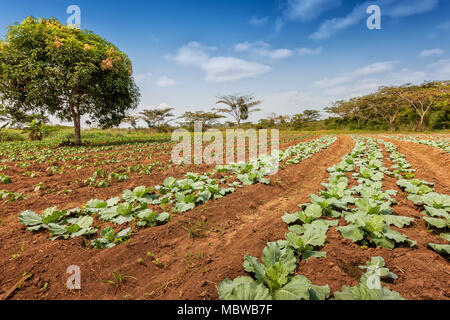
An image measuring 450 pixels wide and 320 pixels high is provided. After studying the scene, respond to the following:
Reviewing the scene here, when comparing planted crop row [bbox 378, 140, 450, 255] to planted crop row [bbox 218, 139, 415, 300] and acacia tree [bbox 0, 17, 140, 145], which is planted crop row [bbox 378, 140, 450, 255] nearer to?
planted crop row [bbox 218, 139, 415, 300]

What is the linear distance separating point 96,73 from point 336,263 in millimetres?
18168

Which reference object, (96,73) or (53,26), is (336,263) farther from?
(53,26)

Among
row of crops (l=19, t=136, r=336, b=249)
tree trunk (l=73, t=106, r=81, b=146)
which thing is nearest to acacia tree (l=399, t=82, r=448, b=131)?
row of crops (l=19, t=136, r=336, b=249)

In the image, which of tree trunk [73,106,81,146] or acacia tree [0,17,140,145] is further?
tree trunk [73,106,81,146]

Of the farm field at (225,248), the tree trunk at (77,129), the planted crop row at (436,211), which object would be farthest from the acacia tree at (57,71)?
the planted crop row at (436,211)

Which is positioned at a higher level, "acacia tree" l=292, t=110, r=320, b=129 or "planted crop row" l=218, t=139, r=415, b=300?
"acacia tree" l=292, t=110, r=320, b=129

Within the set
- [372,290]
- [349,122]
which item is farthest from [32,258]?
[349,122]

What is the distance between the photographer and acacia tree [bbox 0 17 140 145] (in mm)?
12141

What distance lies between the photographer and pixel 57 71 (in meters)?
12.3

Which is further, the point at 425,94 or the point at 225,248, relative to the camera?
the point at 425,94

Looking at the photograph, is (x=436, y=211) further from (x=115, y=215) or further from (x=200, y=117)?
(x=200, y=117)

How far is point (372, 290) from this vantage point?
1.32 m

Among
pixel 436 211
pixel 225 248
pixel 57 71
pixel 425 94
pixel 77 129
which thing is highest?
pixel 425 94

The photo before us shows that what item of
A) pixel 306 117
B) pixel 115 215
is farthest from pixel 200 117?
pixel 115 215
